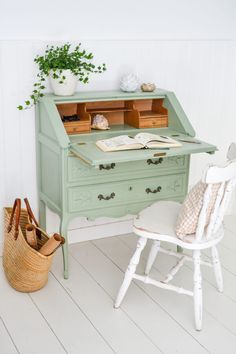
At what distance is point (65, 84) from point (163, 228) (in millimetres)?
1058

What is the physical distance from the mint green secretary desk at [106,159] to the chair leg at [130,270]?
17.2 inches

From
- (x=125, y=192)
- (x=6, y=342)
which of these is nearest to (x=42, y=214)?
(x=125, y=192)

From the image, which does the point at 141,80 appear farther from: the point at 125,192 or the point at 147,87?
the point at 125,192

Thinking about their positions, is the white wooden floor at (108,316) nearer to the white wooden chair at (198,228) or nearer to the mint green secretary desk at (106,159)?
the white wooden chair at (198,228)

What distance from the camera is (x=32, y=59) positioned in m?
3.13

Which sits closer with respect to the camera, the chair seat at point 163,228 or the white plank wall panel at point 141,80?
the chair seat at point 163,228

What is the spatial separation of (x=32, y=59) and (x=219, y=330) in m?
1.87

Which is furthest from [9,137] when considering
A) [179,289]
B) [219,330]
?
[219,330]

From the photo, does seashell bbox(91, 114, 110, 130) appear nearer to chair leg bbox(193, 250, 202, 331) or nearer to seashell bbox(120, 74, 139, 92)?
seashell bbox(120, 74, 139, 92)

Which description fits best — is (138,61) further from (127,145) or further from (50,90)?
(127,145)

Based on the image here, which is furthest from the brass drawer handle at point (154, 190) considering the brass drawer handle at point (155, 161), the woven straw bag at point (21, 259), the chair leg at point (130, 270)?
the woven straw bag at point (21, 259)

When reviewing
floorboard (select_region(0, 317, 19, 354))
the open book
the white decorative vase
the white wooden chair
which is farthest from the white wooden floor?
the white decorative vase

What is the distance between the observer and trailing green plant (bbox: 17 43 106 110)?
3.03m

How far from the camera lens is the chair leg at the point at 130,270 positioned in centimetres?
266
